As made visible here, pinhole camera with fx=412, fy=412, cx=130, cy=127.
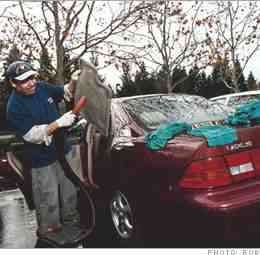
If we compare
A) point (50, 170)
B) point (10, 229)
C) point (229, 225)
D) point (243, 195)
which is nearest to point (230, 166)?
point (243, 195)

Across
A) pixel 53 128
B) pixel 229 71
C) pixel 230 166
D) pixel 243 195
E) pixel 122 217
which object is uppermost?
pixel 229 71

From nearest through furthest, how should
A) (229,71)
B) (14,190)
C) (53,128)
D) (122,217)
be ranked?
(53,128)
(122,217)
(14,190)
(229,71)

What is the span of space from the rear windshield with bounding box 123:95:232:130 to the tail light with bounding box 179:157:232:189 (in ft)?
2.31

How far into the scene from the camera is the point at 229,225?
2.69m

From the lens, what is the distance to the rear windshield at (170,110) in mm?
3605

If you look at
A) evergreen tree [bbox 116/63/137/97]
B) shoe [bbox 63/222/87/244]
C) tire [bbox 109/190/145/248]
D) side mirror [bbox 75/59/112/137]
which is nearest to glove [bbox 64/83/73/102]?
side mirror [bbox 75/59/112/137]

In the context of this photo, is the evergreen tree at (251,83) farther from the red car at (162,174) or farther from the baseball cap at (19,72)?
the baseball cap at (19,72)

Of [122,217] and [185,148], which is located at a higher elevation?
[185,148]

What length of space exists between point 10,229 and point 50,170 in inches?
69.0

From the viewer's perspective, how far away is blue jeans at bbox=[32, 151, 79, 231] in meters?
3.74

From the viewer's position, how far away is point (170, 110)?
3797 mm

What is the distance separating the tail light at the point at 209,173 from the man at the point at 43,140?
115cm

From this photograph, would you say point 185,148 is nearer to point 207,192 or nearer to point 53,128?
point 207,192

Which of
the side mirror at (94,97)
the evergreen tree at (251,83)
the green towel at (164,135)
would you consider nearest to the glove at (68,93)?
the side mirror at (94,97)
